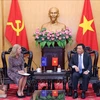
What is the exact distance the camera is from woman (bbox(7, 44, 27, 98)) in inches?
233

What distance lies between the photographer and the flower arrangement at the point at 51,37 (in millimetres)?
7035

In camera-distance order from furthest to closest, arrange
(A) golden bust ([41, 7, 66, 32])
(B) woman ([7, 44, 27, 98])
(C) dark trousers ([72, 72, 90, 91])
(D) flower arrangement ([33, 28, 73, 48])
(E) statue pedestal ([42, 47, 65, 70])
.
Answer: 1. (A) golden bust ([41, 7, 66, 32])
2. (E) statue pedestal ([42, 47, 65, 70])
3. (D) flower arrangement ([33, 28, 73, 48])
4. (B) woman ([7, 44, 27, 98])
5. (C) dark trousers ([72, 72, 90, 91])

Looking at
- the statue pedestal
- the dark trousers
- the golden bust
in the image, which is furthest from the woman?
the golden bust

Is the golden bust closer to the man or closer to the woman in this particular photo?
the man

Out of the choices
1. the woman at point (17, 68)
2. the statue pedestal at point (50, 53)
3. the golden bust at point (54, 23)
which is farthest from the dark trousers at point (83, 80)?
the golden bust at point (54, 23)

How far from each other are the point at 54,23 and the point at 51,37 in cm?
53

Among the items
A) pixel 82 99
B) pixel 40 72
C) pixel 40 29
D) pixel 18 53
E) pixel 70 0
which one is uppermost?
pixel 70 0

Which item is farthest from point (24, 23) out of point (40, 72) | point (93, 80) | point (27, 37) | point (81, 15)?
point (93, 80)

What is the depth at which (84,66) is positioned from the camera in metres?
6.13

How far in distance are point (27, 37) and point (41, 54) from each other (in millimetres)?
563

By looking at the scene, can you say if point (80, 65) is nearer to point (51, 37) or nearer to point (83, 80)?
point (83, 80)

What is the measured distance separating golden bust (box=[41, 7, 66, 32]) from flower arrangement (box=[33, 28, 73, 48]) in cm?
25

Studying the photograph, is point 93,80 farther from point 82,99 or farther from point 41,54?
point 41,54

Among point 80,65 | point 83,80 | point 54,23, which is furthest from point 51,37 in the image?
point 83,80
